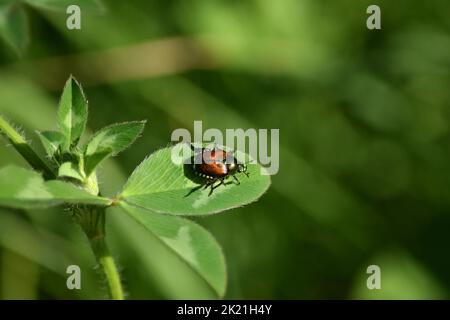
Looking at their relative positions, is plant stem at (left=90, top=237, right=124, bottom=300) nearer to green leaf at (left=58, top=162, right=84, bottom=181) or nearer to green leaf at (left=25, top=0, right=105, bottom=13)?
green leaf at (left=58, top=162, right=84, bottom=181)

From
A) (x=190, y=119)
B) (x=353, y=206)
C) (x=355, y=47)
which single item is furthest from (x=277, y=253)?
(x=355, y=47)

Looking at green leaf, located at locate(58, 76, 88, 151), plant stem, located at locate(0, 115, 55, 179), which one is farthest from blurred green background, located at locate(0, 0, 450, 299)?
plant stem, located at locate(0, 115, 55, 179)

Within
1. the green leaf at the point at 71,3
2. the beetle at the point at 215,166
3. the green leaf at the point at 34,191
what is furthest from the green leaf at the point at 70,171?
the green leaf at the point at 71,3

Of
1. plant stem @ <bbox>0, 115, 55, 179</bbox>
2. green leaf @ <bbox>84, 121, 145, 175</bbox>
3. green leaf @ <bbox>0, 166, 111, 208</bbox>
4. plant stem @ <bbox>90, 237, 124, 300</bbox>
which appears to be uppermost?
green leaf @ <bbox>84, 121, 145, 175</bbox>

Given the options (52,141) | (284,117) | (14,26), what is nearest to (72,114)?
(52,141)

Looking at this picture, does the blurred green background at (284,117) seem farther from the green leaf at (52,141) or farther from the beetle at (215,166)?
the green leaf at (52,141)

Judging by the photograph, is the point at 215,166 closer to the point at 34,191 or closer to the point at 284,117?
the point at 34,191
